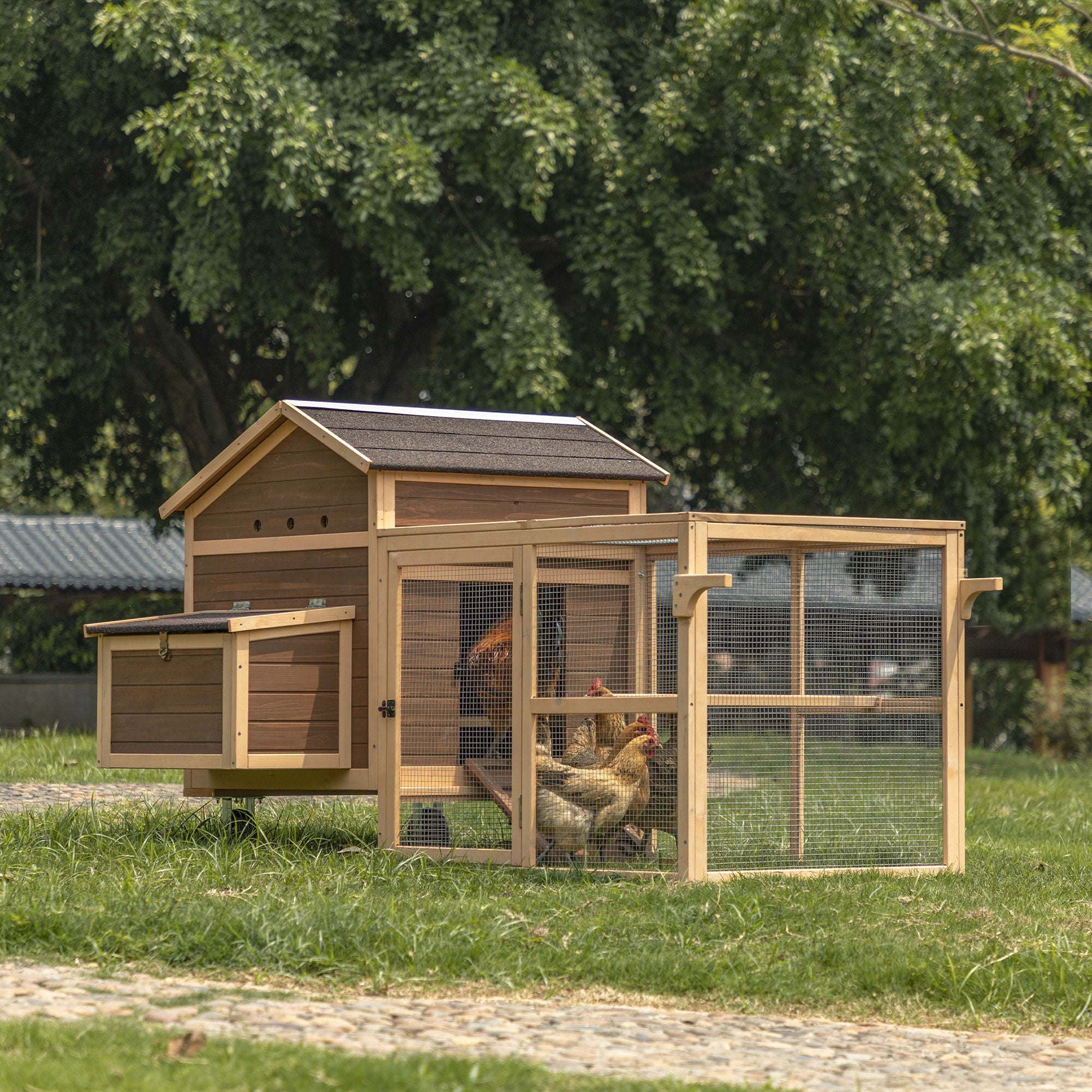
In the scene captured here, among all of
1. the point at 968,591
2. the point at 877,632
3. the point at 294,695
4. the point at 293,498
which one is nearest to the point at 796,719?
the point at 877,632

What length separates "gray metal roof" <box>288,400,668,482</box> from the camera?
901cm

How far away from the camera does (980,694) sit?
27.6m

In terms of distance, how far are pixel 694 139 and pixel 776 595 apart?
8.16 metres

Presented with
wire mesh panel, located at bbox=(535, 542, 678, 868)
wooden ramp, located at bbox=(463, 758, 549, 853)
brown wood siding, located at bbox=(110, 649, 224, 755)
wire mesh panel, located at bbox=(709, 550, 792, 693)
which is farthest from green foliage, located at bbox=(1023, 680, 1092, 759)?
brown wood siding, located at bbox=(110, 649, 224, 755)

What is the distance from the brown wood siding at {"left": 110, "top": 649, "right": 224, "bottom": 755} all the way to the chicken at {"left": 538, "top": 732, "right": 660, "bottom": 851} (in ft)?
6.07

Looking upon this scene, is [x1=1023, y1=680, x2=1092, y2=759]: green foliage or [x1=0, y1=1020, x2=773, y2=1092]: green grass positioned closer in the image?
[x1=0, y1=1020, x2=773, y2=1092]: green grass

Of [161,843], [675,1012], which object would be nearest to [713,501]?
[161,843]

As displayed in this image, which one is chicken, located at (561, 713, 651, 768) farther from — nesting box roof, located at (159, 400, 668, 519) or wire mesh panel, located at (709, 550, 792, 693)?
nesting box roof, located at (159, 400, 668, 519)

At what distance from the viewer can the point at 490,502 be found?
923 centimetres

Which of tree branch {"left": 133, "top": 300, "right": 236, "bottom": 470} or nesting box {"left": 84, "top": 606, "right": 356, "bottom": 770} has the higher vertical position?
tree branch {"left": 133, "top": 300, "right": 236, "bottom": 470}

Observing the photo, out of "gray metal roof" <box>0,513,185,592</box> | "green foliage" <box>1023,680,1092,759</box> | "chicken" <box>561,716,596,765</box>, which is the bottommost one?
"green foliage" <box>1023,680,1092,759</box>

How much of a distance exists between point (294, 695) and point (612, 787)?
6.19 feet

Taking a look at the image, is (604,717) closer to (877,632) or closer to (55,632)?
(877,632)

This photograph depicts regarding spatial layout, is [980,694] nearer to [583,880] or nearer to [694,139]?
[694,139]
